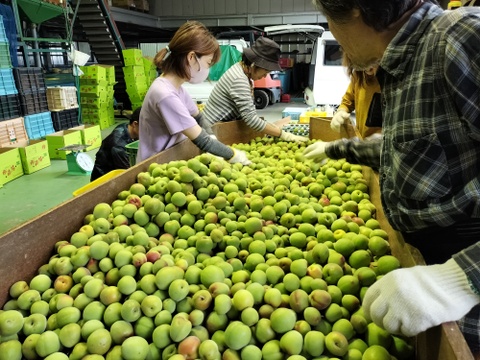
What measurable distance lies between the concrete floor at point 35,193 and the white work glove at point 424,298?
375cm

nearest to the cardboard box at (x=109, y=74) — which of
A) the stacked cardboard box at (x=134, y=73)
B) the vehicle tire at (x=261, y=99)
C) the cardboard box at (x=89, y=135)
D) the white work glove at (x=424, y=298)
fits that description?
the stacked cardboard box at (x=134, y=73)

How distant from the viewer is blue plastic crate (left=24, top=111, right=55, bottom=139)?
20.6ft

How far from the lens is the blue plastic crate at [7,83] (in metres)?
5.59

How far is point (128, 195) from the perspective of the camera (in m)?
1.83

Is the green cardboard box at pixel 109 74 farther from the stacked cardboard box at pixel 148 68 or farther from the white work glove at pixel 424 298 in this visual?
the white work glove at pixel 424 298

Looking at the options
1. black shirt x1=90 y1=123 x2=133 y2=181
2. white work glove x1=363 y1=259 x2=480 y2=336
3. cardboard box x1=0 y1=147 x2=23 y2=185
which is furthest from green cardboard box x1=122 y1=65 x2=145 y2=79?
white work glove x1=363 y1=259 x2=480 y2=336

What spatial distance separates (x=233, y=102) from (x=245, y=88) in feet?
0.73

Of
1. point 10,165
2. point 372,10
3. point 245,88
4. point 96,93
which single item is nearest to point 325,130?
point 245,88

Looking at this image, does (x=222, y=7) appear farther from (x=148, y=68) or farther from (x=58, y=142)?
(x=58, y=142)

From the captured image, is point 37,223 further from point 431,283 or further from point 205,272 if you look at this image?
point 431,283

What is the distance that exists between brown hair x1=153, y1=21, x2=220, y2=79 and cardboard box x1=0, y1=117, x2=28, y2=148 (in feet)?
14.3

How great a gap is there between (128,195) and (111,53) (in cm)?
1044

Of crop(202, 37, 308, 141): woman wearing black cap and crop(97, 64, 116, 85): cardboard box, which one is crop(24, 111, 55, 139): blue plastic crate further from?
crop(202, 37, 308, 141): woman wearing black cap

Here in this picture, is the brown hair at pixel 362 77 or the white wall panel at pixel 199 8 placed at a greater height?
the white wall panel at pixel 199 8
